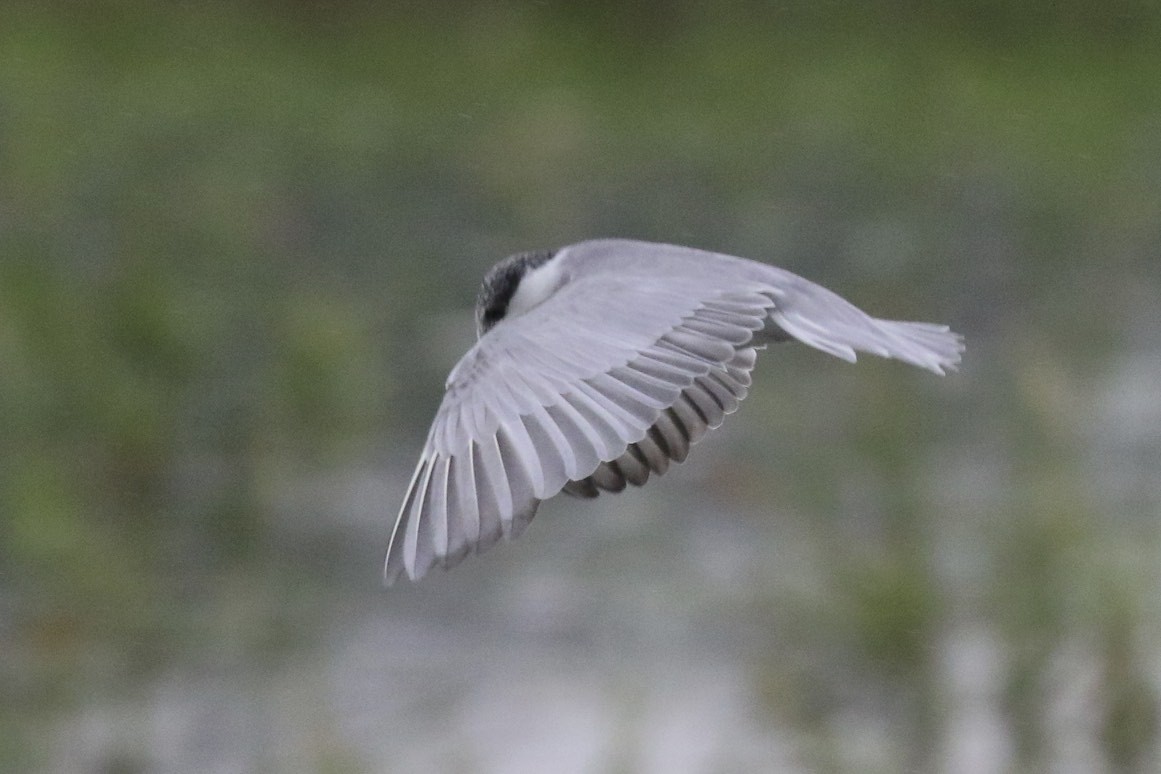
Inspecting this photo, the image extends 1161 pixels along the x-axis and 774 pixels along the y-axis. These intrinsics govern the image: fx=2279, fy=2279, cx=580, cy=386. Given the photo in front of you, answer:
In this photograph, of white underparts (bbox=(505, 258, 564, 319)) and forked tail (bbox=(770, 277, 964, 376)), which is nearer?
forked tail (bbox=(770, 277, 964, 376))

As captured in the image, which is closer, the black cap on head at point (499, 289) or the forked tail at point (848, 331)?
the forked tail at point (848, 331)

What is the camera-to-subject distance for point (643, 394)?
209cm

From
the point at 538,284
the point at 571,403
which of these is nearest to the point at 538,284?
the point at 538,284

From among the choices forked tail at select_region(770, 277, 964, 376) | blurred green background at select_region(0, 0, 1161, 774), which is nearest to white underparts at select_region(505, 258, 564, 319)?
forked tail at select_region(770, 277, 964, 376)

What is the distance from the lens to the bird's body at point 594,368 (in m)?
1.97

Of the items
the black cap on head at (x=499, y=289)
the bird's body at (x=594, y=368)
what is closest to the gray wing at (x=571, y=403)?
the bird's body at (x=594, y=368)

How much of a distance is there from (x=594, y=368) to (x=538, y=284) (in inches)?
17.8

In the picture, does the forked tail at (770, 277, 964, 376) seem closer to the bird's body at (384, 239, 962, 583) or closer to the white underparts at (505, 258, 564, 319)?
the bird's body at (384, 239, 962, 583)

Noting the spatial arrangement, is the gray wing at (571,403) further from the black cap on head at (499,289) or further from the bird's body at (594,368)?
the black cap on head at (499,289)

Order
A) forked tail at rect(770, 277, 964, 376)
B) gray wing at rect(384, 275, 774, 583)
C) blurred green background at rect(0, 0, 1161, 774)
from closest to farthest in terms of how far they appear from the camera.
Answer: gray wing at rect(384, 275, 774, 583), forked tail at rect(770, 277, 964, 376), blurred green background at rect(0, 0, 1161, 774)

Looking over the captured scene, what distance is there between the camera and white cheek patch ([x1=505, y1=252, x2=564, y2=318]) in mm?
2604

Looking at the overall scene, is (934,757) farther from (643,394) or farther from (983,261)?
(983,261)

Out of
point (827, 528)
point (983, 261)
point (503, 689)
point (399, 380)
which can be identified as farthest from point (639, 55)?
point (827, 528)

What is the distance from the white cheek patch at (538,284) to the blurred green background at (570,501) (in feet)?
4.13
